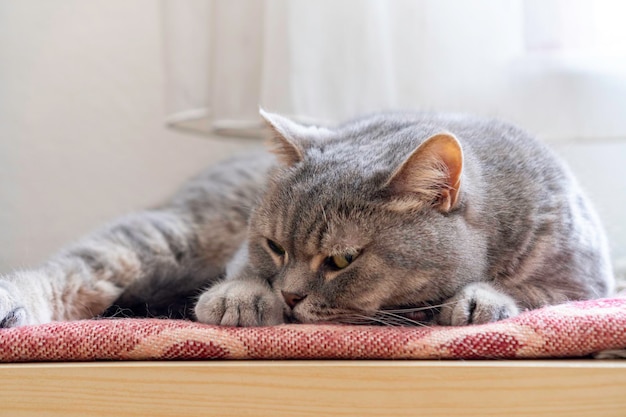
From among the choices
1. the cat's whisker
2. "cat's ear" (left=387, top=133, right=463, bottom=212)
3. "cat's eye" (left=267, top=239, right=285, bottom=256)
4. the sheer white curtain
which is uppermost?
the sheer white curtain

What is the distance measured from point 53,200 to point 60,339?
1621mm

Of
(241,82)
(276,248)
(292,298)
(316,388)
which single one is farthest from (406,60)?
(316,388)

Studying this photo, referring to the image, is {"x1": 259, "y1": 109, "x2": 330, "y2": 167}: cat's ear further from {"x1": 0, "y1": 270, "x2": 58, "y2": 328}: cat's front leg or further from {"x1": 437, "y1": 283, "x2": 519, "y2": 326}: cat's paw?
{"x1": 0, "y1": 270, "x2": 58, "y2": 328}: cat's front leg

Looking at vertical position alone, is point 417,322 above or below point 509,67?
below

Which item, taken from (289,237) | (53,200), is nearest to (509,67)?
(289,237)

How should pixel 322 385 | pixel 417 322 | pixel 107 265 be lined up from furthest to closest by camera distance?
pixel 107 265 → pixel 417 322 → pixel 322 385

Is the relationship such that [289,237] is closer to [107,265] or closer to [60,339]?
[60,339]

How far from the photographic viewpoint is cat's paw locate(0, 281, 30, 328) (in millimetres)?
1253

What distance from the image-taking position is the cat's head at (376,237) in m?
1.20

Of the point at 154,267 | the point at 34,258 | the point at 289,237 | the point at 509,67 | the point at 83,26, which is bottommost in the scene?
the point at 34,258

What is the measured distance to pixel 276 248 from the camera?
4.54ft

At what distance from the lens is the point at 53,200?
2.57 meters

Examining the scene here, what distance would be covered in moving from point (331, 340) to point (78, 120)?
187cm

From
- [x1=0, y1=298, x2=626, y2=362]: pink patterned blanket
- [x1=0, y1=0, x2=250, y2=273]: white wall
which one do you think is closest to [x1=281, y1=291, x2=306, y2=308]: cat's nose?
[x1=0, y1=298, x2=626, y2=362]: pink patterned blanket
